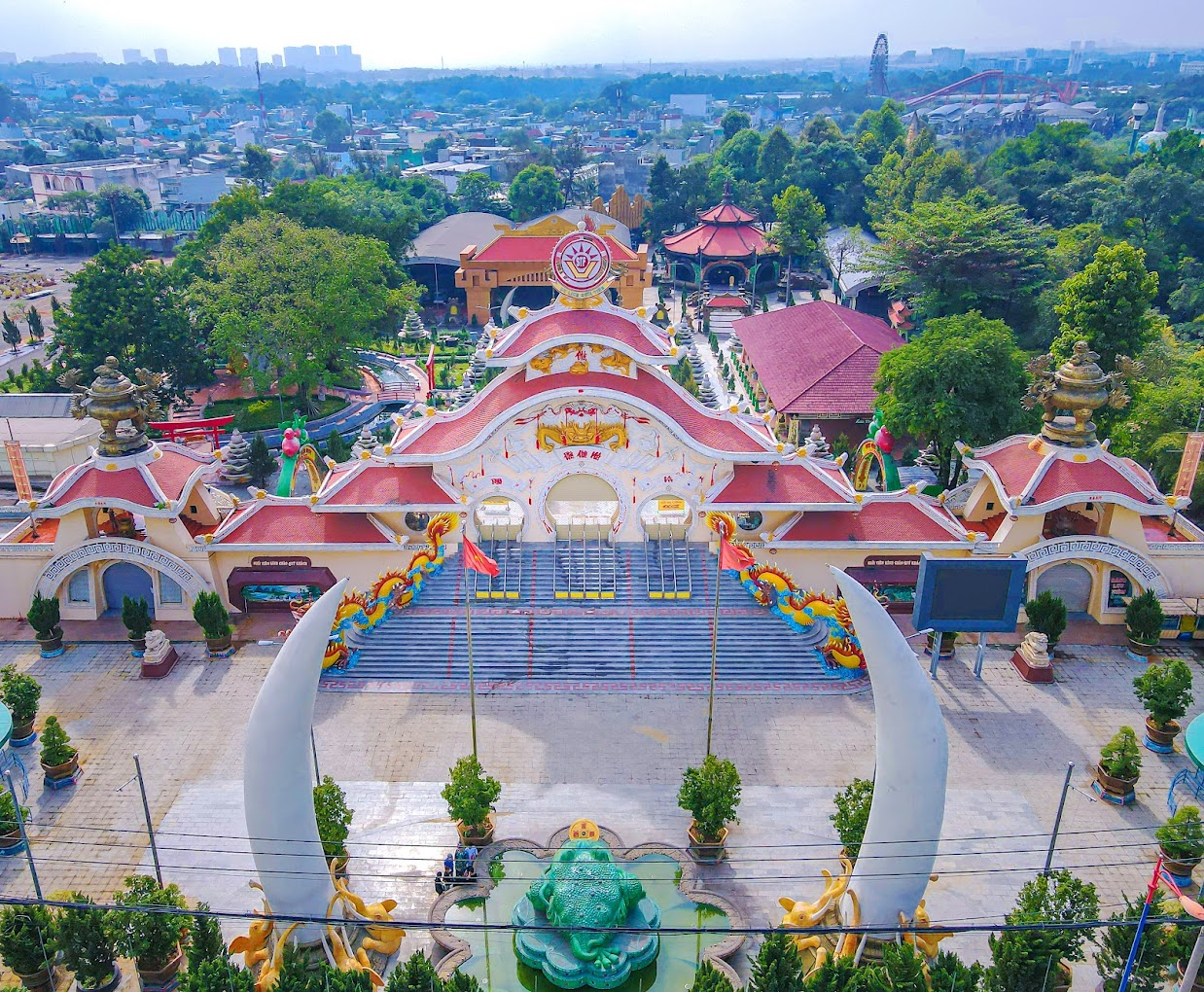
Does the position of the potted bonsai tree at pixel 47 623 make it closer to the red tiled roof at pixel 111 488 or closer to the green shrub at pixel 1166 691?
the red tiled roof at pixel 111 488

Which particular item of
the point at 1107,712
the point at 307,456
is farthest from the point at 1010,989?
the point at 307,456

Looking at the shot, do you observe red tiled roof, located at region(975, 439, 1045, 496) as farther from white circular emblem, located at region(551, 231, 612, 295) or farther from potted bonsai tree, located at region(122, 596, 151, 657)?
potted bonsai tree, located at region(122, 596, 151, 657)

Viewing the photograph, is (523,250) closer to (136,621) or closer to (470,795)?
(136,621)

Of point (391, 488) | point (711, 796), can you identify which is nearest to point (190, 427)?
point (391, 488)

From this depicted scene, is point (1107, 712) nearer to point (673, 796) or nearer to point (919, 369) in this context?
point (673, 796)

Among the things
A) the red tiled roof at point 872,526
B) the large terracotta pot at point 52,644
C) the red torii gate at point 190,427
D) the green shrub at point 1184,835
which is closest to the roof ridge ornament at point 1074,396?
the red tiled roof at point 872,526

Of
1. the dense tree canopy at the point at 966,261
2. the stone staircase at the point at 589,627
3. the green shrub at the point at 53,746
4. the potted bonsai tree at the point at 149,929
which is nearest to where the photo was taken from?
the potted bonsai tree at the point at 149,929

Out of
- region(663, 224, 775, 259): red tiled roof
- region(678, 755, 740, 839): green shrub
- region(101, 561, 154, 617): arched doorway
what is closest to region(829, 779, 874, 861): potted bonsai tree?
region(678, 755, 740, 839): green shrub

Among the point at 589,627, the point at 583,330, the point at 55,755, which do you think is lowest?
the point at 55,755
